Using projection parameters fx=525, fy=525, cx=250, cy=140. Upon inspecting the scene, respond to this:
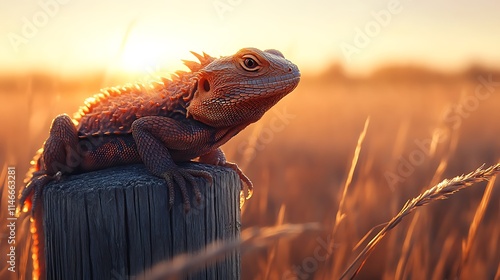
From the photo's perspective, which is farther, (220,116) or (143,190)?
(220,116)

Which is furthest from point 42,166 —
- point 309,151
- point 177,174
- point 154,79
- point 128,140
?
point 309,151

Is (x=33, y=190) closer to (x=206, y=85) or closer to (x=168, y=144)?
(x=168, y=144)

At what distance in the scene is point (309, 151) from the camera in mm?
10508

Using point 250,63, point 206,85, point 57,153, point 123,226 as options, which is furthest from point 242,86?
point 57,153

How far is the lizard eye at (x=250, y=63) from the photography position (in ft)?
11.1

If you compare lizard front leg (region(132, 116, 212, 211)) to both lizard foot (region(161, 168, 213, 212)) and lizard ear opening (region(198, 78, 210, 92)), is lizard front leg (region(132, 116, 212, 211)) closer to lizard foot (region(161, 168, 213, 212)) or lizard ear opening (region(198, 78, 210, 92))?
lizard foot (region(161, 168, 213, 212))

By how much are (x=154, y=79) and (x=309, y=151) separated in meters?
6.91

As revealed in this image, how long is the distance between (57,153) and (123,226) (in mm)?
1052

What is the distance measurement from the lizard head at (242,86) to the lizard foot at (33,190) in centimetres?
104

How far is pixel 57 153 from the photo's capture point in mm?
3590

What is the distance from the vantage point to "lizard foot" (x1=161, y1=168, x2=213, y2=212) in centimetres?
294

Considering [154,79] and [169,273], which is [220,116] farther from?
[169,273]

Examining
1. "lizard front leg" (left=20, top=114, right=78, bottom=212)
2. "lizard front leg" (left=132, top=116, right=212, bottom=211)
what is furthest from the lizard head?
"lizard front leg" (left=20, top=114, right=78, bottom=212)

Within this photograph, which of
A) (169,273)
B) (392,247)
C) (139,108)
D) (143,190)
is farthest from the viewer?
(392,247)
